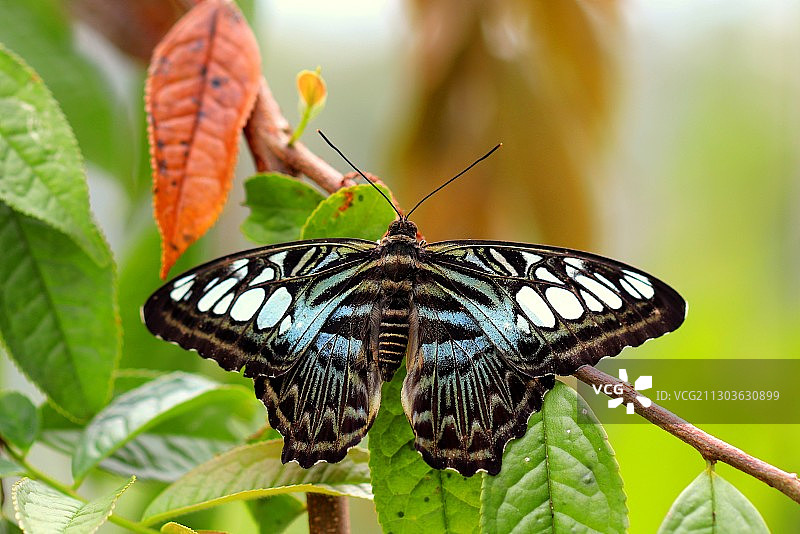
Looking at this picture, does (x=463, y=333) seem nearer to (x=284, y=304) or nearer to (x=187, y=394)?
(x=284, y=304)

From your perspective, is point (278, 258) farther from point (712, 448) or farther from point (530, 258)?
point (712, 448)

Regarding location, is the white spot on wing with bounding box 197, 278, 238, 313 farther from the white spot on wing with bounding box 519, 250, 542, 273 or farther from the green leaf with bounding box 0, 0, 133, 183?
the green leaf with bounding box 0, 0, 133, 183

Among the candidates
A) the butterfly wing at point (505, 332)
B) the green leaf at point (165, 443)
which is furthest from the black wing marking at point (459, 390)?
the green leaf at point (165, 443)

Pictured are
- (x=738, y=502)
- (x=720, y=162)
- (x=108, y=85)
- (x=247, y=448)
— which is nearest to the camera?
(x=738, y=502)

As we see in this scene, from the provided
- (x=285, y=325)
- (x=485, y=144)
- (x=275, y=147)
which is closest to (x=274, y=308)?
(x=285, y=325)

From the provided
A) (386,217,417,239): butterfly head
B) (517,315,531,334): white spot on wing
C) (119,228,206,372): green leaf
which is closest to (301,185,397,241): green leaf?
(386,217,417,239): butterfly head

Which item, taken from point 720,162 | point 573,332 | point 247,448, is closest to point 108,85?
point 247,448
